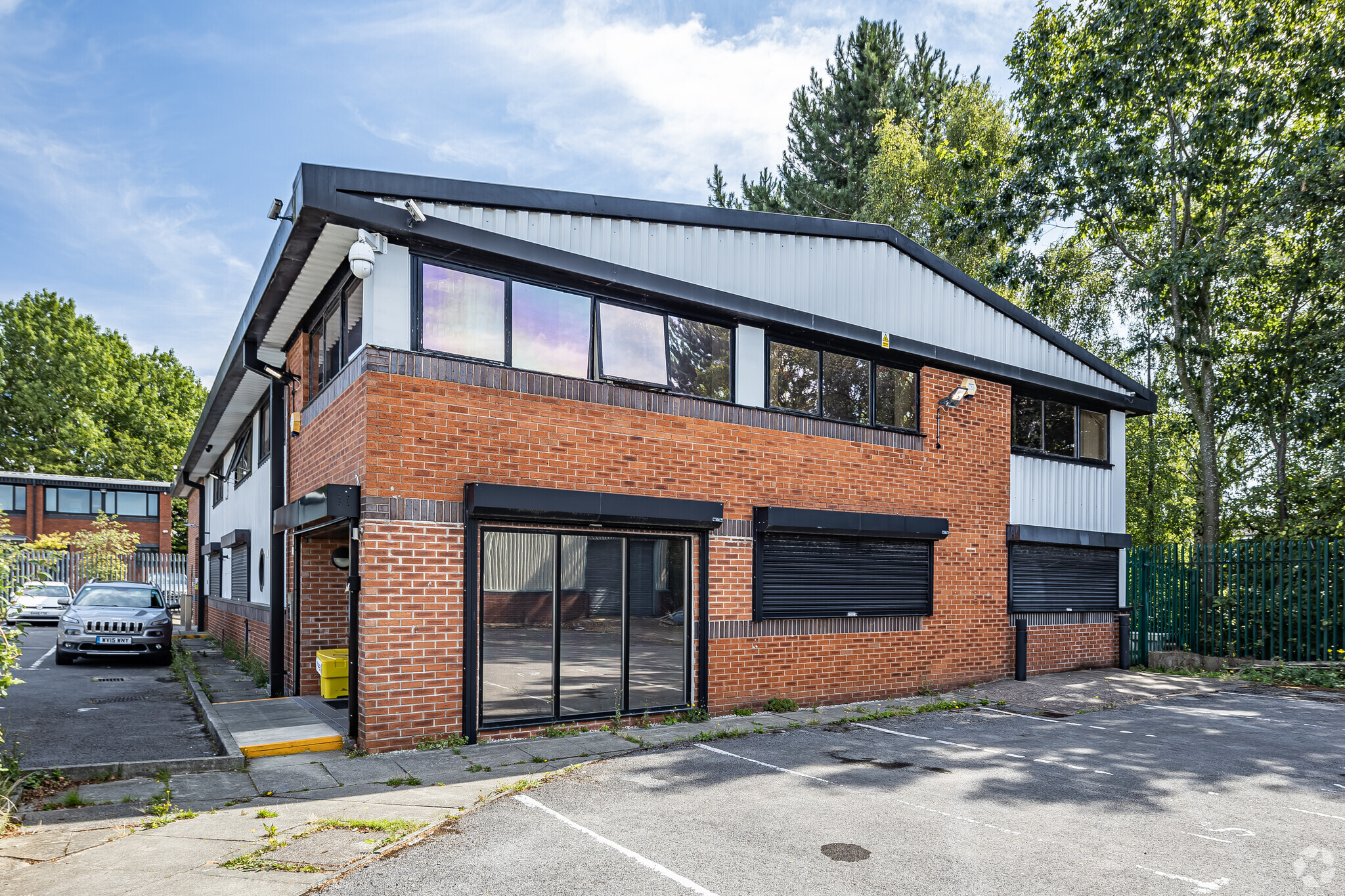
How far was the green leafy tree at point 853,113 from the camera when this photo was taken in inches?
1223

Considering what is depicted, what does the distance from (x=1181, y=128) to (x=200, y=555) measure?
3023 cm

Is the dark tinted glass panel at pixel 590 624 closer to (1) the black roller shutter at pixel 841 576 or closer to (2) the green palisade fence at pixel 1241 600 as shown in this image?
(1) the black roller shutter at pixel 841 576

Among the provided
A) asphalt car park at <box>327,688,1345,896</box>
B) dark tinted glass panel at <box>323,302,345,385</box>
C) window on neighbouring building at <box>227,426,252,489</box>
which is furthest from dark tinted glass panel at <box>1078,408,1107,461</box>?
window on neighbouring building at <box>227,426,252,489</box>

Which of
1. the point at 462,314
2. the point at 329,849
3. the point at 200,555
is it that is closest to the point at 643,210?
the point at 462,314

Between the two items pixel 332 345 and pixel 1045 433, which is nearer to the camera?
pixel 332 345

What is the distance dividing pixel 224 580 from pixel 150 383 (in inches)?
1567

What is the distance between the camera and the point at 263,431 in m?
15.8

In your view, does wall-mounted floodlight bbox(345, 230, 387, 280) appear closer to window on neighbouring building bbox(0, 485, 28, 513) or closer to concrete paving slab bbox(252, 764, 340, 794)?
concrete paving slab bbox(252, 764, 340, 794)

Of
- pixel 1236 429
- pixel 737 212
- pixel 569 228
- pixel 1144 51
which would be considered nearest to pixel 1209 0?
pixel 1144 51

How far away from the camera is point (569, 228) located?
32.4ft

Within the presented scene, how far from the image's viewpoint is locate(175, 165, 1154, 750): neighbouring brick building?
28.3 ft

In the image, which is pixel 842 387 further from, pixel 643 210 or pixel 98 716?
pixel 98 716

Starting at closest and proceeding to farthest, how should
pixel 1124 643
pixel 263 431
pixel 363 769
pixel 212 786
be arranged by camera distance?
pixel 212 786, pixel 363 769, pixel 263 431, pixel 1124 643

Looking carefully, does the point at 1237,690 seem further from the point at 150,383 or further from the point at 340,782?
the point at 150,383
